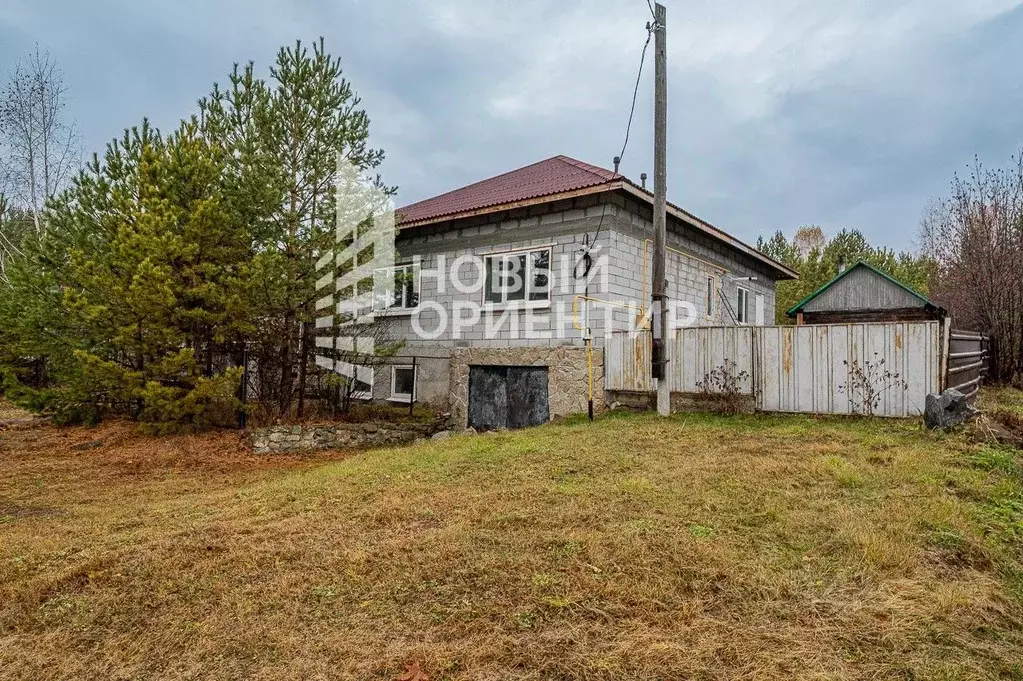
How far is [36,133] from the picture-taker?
18906 millimetres

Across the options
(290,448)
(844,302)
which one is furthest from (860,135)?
(290,448)

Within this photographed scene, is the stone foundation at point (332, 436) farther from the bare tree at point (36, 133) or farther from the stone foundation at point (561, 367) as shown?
the bare tree at point (36, 133)

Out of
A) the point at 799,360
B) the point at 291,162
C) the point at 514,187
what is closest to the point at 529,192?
the point at 514,187

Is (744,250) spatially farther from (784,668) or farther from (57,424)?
(57,424)

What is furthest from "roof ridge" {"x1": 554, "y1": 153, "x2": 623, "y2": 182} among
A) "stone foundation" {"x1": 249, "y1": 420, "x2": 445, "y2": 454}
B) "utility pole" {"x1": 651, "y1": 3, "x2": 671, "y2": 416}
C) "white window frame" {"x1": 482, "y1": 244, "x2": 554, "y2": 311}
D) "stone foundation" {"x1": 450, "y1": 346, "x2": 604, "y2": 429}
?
"stone foundation" {"x1": 249, "y1": 420, "x2": 445, "y2": 454}

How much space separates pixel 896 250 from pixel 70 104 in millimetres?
49451

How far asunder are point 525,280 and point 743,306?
899 cm

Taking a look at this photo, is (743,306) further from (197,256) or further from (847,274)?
(197,256)

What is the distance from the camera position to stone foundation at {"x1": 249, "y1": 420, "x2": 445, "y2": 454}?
928 centimetres

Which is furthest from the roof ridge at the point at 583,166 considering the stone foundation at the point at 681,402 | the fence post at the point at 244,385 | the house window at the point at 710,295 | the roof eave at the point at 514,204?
the fence post at the point at 244,385

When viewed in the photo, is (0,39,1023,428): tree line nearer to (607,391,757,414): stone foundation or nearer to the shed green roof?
(607,391,757,414): stone foundation

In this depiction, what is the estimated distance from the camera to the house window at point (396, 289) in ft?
35.5

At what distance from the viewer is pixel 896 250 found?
4012cm

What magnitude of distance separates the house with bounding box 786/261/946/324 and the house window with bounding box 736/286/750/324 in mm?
3078
